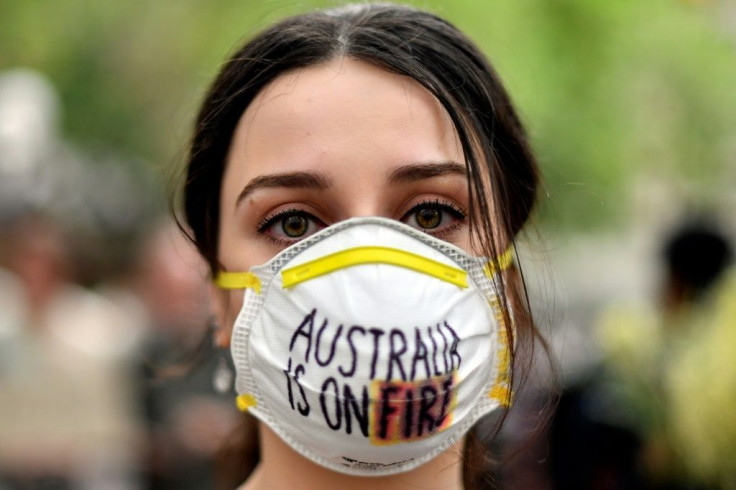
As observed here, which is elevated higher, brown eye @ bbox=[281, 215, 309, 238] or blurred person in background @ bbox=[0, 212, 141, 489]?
brown eye @ bbox=[281, 215, 309, 238]

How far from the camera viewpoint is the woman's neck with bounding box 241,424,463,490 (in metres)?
2.49

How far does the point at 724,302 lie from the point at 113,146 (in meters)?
9.25

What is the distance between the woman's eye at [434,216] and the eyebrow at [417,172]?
8 centimetres

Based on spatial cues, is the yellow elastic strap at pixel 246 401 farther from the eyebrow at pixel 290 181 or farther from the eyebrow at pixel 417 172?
the eyebrow at pixel 417 172

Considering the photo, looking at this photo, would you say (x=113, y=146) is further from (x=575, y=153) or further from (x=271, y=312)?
(x=271, y=312)

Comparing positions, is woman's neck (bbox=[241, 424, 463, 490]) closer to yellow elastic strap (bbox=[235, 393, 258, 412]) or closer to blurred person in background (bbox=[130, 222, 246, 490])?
yellow elastic strap (bbox=[235, 393, 258, 412])

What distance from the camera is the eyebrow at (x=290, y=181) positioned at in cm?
242

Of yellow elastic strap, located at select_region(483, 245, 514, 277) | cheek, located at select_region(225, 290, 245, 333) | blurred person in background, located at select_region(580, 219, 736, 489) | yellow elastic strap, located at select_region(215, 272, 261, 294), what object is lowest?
blurred person in background, located at select_region(580, 219, 736, 489)

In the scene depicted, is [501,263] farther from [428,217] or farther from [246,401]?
[246,401]

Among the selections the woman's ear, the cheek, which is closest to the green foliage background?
the woman's ear

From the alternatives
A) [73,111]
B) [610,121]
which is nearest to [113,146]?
[73,111]

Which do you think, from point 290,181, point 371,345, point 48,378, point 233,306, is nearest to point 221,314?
point 233,306

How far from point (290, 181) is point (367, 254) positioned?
0.23 meters

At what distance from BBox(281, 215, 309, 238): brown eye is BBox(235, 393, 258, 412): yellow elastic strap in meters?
0.37
